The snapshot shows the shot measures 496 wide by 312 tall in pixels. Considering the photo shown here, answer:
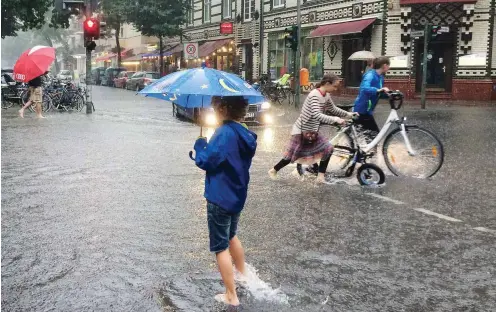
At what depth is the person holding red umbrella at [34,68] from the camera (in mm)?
17219

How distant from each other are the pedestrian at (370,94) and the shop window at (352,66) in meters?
20.7

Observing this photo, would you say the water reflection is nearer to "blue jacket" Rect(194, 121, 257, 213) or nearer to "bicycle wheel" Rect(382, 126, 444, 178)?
"bicycle wheel" Rect(382, 126, 444, 178)

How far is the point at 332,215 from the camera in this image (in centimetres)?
665

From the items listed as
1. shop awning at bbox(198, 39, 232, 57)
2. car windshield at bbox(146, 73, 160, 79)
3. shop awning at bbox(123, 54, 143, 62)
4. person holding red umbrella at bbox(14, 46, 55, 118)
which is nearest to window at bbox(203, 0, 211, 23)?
shop awning at bbox(198, 39, 232, 57)

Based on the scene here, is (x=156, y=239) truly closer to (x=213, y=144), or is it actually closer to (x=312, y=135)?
(x=213, y=144)

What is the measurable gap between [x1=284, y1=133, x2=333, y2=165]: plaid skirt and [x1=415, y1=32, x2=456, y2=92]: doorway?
20124 mm

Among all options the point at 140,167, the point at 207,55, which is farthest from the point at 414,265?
the point at 207,55

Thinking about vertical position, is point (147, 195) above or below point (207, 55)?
below

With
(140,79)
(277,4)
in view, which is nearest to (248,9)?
(277,4)

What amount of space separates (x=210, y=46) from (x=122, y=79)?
26.5 feet

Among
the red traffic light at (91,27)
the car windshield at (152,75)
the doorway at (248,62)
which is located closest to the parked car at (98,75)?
the car windshield at (152,75)

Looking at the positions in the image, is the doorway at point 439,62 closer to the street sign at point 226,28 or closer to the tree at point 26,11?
the tree at point 26,11

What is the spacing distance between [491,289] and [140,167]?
21.1 ft

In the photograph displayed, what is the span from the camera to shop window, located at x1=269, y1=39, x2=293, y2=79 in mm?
36125
